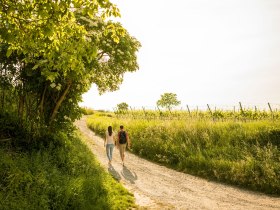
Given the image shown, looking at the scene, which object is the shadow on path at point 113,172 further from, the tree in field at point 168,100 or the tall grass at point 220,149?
the tree in field at point 168,100

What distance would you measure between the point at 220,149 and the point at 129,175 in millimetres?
5685

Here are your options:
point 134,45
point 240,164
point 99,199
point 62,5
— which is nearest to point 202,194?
point 240,164

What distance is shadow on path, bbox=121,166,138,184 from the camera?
50.9 feet

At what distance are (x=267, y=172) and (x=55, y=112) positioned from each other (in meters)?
10.1

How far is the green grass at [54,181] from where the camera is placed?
28.9 feet

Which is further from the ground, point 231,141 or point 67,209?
point 231,141

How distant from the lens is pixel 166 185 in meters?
14.9

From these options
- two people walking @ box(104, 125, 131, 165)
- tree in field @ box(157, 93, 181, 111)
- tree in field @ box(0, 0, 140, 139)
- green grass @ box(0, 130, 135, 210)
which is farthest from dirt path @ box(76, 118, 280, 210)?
tree in field @ box(157, 93, 181, 111)

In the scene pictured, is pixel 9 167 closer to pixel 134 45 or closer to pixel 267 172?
pixel 134 45

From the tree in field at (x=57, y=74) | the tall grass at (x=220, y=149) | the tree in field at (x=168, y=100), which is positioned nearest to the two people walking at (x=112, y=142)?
the tall grass at (x=220, y=149)

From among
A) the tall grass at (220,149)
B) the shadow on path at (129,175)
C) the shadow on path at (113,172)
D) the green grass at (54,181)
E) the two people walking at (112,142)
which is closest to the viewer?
the green grass at (54,181)

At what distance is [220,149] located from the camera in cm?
1831

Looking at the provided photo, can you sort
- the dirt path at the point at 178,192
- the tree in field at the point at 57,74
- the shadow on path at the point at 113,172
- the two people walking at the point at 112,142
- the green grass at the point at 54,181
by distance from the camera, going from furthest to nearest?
the two people walking at the point at 112,142 → the shadow on path at the point at 113,172 → the dirt path at the point at 178,192 → the tree in field at the point at 57,74 → the green grass at the point at 54,181

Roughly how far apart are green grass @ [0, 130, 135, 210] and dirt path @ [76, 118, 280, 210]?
1.13 m
